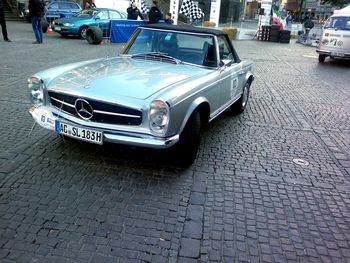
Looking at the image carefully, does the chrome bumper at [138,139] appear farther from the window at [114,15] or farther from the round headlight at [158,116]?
the window at [114,15]

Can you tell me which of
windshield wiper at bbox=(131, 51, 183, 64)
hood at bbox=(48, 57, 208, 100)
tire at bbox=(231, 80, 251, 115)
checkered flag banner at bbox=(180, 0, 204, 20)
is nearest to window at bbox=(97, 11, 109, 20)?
checkered flag banner at bbox=(180, 0, 204, 20)

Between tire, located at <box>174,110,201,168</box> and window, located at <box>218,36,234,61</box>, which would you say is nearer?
tire, located at <box>174,110,201,168</box>

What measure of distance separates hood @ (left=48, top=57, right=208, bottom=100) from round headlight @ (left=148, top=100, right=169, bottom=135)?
0.17m

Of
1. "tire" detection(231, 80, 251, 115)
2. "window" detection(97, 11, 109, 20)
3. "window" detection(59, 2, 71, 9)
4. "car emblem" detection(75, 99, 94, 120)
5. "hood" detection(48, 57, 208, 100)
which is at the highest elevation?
"window" detection(59, 2, 71, 9)

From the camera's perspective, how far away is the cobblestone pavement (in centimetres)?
273

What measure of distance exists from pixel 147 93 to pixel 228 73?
6.30 ft

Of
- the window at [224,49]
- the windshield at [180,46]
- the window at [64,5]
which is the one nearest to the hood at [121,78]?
the windshield at [180,46]

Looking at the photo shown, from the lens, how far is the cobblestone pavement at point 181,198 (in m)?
2.73

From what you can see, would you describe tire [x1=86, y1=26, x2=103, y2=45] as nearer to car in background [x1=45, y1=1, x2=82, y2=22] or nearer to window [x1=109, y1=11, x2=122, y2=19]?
window [x1=109, y1=11, x2=122, y2=19]

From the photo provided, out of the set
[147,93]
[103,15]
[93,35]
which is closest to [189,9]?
[103,15]

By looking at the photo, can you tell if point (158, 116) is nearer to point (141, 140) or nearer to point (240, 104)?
point (141, 140)

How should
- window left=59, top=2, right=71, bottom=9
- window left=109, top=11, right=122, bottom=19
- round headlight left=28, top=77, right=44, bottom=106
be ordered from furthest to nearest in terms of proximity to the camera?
window left=59, top=2, right=71, bottom=9 < window left=109, top=11, right=122, bottom=19 < round headlight left=28, top=77, right=44, bottom=106

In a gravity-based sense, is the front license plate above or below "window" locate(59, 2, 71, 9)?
below

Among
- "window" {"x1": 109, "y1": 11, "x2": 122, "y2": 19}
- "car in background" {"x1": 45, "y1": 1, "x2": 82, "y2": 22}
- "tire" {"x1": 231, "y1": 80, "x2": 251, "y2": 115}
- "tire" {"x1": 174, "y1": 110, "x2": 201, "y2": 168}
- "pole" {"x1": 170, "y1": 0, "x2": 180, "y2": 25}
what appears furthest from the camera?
"pole" {"x1": 170, "y1": 0, "x2": 180, "y2": 25}
